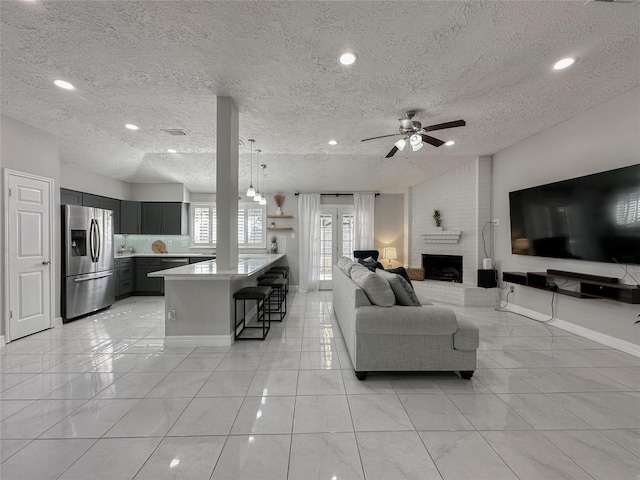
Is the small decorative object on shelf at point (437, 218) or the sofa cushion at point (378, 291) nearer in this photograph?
the sofa cushion at point (378, 291)

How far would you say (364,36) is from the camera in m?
2.15

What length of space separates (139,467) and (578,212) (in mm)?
4866

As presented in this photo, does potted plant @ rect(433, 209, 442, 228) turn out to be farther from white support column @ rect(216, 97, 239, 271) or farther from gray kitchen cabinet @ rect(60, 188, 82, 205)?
gray kitchen cabinet @ rect(60, 188, 82, 205)

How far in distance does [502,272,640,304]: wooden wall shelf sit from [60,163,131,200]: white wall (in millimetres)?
7535

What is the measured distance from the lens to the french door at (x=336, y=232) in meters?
6.93

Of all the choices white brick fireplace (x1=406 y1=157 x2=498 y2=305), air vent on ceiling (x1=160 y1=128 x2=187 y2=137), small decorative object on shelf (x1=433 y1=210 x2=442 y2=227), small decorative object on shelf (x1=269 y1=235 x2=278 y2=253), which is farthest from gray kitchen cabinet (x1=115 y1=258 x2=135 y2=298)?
small decorative object on shelf (x1=433 y1=210 x2=442 y2=227)

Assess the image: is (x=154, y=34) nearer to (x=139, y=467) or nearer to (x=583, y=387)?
(x=139, y=467)

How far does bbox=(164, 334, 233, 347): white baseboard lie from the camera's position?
315 centimetres

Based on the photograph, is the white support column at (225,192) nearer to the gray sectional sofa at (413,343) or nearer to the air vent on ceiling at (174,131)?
the air vent on ceiling at (174,131)

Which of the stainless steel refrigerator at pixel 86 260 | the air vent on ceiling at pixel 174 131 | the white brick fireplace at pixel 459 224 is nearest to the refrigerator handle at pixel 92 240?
the stainless steel refrigerator at pixel 86 260

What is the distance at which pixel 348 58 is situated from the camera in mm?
2373

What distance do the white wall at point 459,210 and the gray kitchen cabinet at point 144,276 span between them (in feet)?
19.4

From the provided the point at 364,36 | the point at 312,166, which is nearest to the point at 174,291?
the point at 364,36

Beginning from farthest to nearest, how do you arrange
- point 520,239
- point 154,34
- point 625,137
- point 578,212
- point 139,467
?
point 520,239, point 578,212, point 625,137, point 154,34, point 139,467
